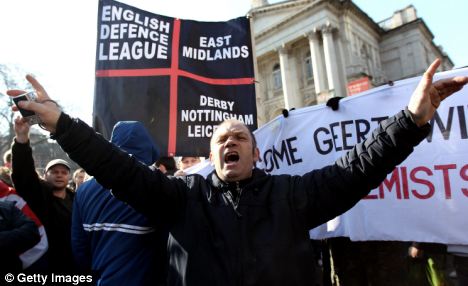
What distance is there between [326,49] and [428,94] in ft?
102

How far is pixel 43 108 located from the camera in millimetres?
1418

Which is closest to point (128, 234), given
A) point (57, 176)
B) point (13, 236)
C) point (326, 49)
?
point (13, 236)

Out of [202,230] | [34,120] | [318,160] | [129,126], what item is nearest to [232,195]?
[202,230]

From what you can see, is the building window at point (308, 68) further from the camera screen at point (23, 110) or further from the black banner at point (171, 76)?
the camera screen at point (23, 110)

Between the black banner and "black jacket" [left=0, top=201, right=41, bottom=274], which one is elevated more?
the black banner

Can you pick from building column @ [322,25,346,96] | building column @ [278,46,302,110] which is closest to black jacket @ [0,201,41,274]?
building column @ [322,25,346,96]

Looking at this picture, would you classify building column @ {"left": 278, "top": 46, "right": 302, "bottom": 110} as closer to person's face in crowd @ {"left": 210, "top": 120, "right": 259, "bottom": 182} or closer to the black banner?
the black banner

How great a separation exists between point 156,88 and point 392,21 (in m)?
42.8

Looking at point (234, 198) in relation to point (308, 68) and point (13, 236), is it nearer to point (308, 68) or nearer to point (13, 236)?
point (13, 236)

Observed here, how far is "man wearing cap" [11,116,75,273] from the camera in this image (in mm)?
2139

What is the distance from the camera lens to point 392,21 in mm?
39969

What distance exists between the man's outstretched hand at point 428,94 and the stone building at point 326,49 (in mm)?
28063

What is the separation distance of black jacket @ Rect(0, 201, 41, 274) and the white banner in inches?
82.1

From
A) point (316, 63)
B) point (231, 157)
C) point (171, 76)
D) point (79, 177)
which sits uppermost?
point (316, 63)
